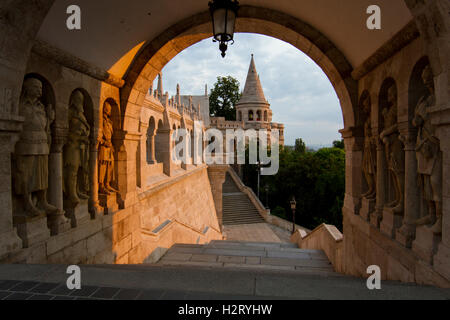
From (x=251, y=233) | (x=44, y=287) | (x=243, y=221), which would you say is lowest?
(x=251, y=233)

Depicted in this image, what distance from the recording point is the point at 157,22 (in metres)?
5.52

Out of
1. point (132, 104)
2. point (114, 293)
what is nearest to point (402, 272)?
point (114, 293)

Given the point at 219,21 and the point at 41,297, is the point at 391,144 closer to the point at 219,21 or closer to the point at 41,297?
the point at 219,21

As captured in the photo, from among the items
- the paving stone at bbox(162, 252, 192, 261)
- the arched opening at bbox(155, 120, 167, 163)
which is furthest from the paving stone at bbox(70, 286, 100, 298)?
the arched opening at bbox(155, 120, 167, 163)

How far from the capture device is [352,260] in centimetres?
548

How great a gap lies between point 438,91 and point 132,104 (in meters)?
5.20

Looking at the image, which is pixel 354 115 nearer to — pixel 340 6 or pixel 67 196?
pixel 340 6

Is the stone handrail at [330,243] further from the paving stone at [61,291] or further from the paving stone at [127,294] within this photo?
the paving stone at [61,291]

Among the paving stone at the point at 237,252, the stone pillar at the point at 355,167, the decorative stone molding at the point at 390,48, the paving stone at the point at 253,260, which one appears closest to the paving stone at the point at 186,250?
Answer: the paving stone at the point at 237,252

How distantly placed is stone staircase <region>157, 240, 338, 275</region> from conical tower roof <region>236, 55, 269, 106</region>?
3881 centimetres

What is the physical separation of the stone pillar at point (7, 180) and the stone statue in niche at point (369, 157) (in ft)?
16.4

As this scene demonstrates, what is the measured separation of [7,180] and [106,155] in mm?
2397

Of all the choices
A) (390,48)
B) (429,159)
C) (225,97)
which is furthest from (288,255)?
(225,97)

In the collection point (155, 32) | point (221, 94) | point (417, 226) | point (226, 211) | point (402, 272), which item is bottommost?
point (226, 211)
